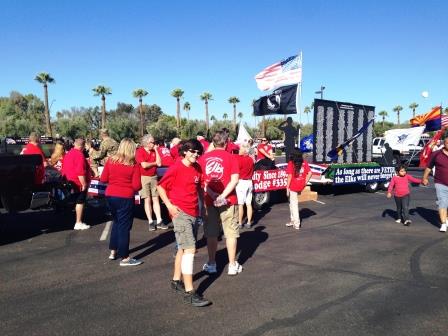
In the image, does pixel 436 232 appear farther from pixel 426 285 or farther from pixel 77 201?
pixel 77 201

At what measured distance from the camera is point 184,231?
4.38m

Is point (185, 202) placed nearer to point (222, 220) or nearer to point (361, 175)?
point (222, 220)

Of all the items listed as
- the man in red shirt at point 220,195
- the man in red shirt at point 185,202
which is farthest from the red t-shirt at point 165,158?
the man in red shirt at point 185,202

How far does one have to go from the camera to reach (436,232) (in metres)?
7.87

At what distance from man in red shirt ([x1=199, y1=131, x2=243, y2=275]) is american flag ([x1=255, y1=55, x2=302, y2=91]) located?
33.0ft

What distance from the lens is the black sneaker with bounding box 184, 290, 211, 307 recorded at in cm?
430

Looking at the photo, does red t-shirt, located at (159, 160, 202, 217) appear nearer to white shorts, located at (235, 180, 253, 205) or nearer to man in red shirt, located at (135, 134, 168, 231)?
white shorts, located at (235, 180, 253, 205)

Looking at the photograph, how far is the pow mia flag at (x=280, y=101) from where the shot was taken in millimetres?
14422

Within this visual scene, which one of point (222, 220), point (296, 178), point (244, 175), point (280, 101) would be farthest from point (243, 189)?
point (280, 101)

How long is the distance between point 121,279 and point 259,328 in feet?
7.14

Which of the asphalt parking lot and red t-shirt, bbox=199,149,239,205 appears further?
red t-shirt, bbox=199,149,239,205

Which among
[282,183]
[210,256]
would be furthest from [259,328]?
[282,183]

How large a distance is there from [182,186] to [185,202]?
18 centimetres

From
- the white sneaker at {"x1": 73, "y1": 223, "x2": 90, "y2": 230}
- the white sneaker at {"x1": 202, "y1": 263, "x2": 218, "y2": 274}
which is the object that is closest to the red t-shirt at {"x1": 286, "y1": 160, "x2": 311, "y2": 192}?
the white sneaker at {"x1": 202, "y1": 263, "x2": 218, "y2": 274}
